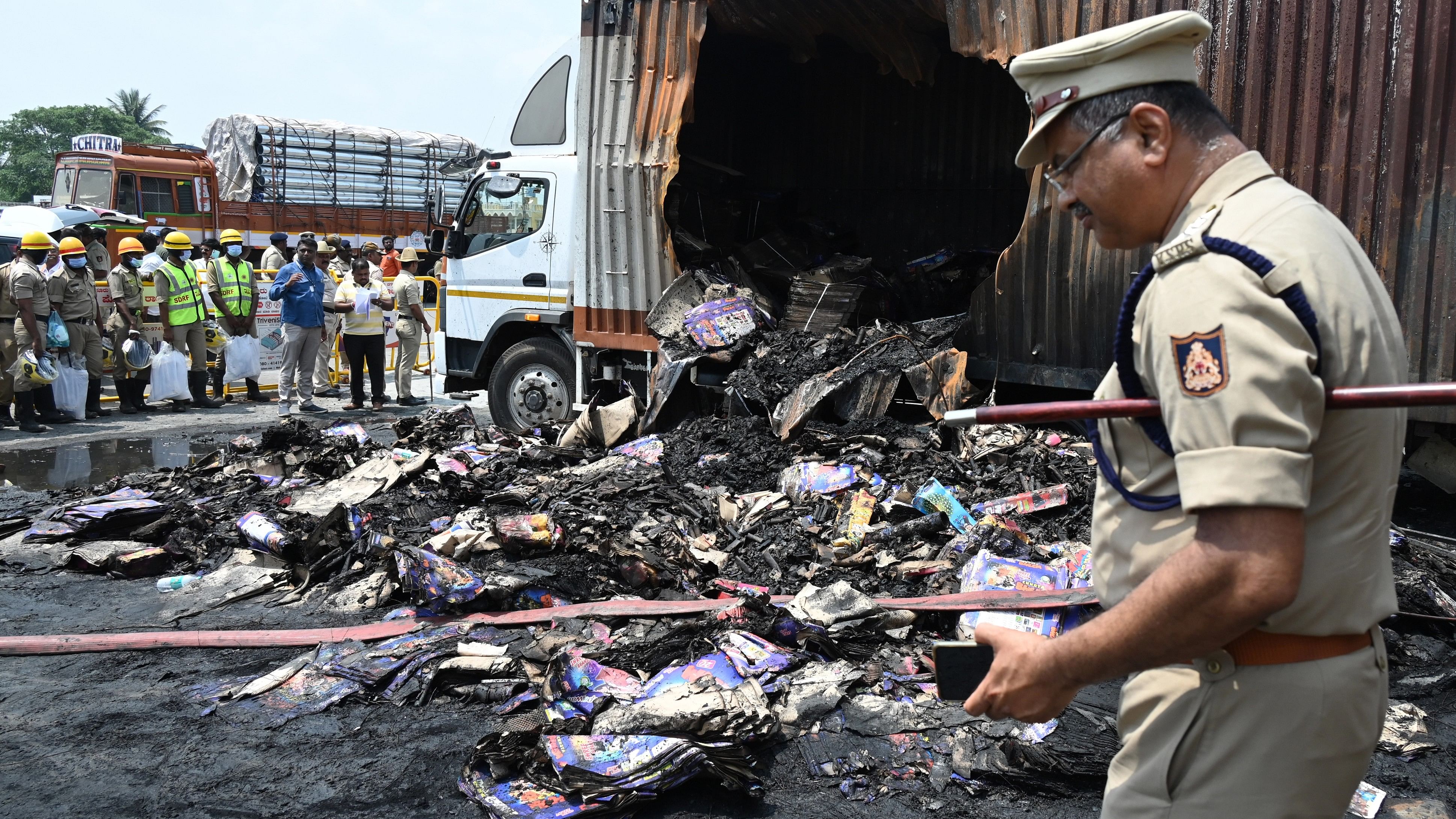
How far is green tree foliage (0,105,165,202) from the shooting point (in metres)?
50.9

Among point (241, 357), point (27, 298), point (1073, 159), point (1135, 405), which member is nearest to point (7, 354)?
point (27, 298)

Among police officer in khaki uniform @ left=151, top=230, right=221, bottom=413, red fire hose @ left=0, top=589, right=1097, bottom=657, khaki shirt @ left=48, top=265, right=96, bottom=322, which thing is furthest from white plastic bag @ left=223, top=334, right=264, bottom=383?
red fire hose @ left=0, top=589, right=1097, bottom=657

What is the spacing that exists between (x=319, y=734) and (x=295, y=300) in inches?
365

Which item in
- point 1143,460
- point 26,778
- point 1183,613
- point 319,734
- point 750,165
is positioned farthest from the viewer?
point 750,165

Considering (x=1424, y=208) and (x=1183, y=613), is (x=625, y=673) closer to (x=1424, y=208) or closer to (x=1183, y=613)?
(x=1183, y=613)

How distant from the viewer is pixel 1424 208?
4.90m

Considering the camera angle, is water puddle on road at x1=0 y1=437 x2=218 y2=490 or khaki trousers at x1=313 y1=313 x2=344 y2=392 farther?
khaki trousers at x1=313 y1=313 x2=344 y2=392

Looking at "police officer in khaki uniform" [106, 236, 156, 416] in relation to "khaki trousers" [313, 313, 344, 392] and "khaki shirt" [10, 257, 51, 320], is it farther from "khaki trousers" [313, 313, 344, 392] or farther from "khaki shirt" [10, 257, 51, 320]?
"khaki trousers" [313, 313, 344, 392]

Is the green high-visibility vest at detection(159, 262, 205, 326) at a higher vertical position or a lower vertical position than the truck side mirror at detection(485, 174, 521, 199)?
lower

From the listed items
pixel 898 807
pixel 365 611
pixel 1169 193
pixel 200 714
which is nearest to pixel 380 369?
pixel 365 611

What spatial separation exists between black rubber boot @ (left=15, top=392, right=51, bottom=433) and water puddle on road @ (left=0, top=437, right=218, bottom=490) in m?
0.78

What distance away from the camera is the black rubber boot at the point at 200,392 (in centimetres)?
1243

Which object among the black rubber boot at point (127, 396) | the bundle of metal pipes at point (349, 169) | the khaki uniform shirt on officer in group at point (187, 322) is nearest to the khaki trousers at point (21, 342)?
the black rubber boot at point (127, 396)

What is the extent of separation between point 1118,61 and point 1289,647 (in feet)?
2.69
